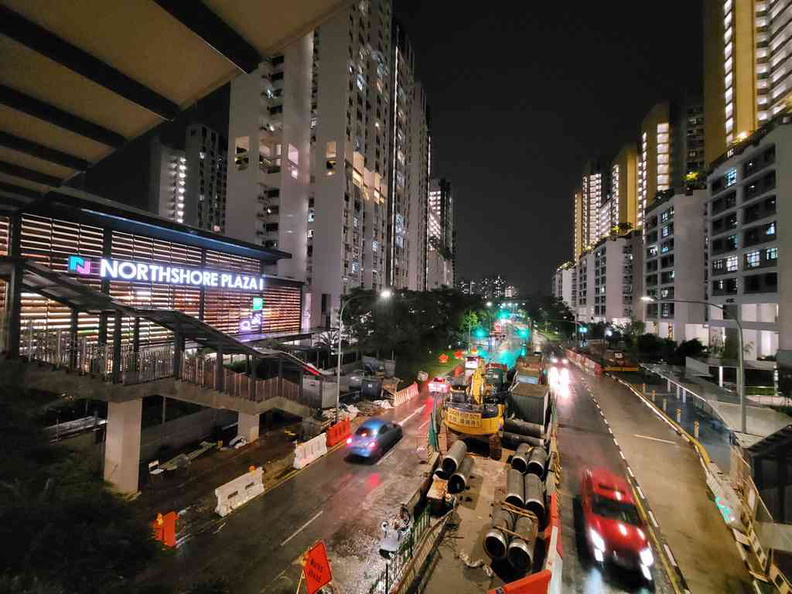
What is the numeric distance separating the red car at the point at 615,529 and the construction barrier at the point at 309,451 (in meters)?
10.8

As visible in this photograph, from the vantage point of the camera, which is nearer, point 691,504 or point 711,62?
point 691,504

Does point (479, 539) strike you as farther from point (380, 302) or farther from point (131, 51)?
point (380, 302)

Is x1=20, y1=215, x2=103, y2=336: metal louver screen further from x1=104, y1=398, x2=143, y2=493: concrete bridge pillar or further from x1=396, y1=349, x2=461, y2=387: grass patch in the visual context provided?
x1=396, y1=349, x2=461, y2=387: grass patch

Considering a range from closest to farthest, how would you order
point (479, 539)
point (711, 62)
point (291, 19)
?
point (291, 19) → point (479, 539) → point (711, 62)

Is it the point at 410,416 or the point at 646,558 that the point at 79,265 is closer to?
the point at 410,416

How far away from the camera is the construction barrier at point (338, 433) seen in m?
17.4

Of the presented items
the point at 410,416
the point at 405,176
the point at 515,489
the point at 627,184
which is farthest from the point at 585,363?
the point at 627,184

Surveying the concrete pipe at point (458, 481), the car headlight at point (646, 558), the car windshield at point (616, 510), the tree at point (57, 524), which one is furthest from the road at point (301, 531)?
the car headlight at point (646, 558)

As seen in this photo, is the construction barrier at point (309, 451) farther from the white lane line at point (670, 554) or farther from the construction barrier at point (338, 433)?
the white lane line at point (670, 554)

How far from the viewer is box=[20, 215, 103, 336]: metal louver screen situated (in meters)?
14.9

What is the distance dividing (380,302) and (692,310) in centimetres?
4986

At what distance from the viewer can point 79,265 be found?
16.2 meters

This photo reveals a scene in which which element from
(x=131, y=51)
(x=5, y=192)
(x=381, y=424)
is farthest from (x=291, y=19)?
(x=381, y=424)

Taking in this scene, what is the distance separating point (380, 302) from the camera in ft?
118
